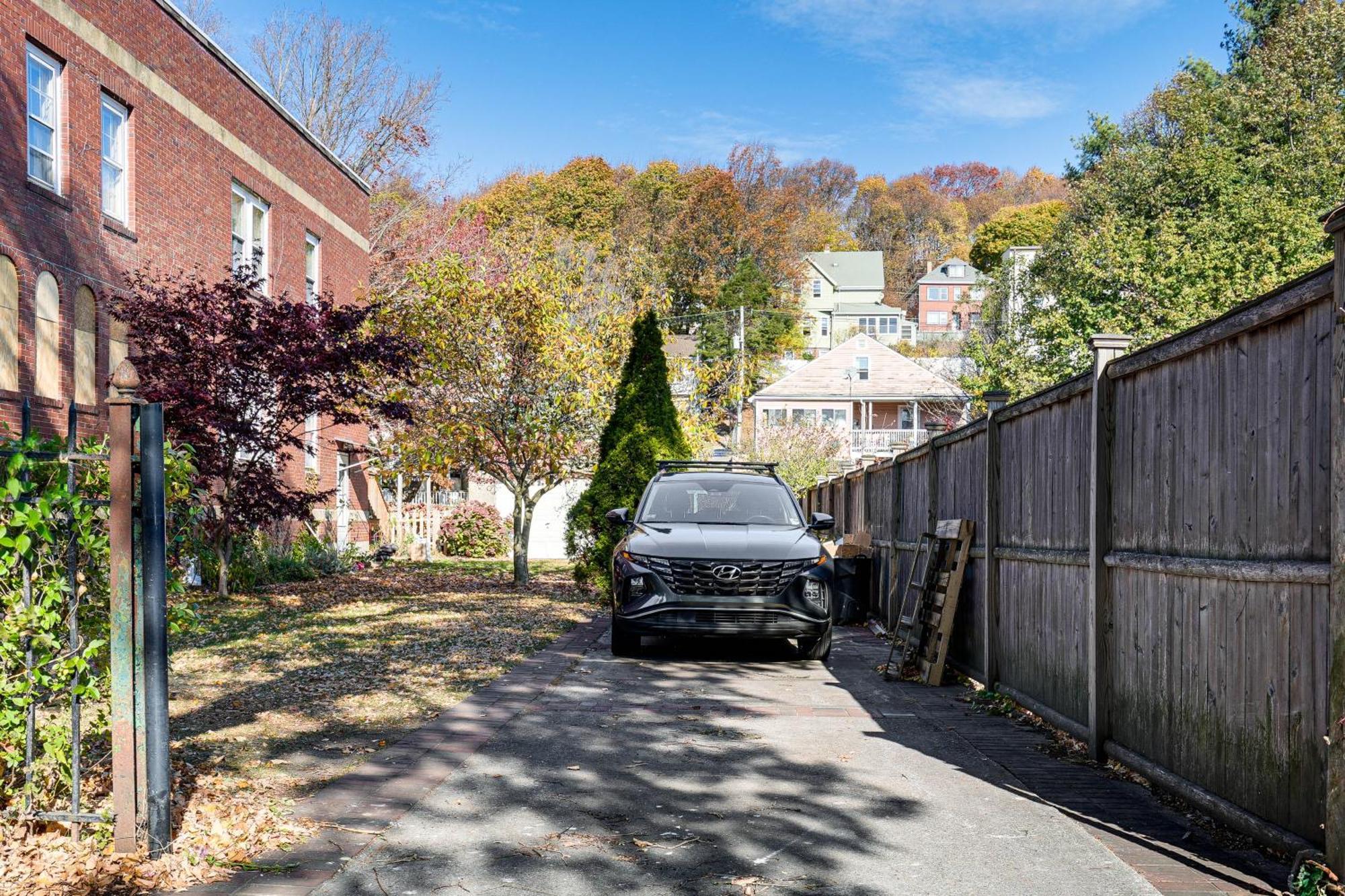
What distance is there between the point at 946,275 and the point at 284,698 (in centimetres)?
8821

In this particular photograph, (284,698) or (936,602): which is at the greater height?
(936,602)

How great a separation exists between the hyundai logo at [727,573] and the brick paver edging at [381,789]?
1.82 meters

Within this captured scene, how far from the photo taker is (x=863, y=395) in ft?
174

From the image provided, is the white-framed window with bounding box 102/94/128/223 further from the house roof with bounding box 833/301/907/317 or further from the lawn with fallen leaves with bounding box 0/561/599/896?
the house roof with bounding box 833/301/907/317

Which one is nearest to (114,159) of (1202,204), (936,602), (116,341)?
(116,341)

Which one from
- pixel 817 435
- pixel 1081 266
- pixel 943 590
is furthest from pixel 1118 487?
pixel 817 435

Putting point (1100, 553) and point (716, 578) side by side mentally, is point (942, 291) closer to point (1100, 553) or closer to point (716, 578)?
point (716, 578)

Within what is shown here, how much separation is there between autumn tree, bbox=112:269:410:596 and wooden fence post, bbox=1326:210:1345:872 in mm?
12551

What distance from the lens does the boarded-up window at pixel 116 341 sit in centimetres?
1525

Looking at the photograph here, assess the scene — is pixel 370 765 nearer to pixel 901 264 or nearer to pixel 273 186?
pixel 273 186

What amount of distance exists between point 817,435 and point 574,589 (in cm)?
2650

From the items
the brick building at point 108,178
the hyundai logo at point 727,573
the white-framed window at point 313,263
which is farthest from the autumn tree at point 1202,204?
the hyundai logo at point 727,573

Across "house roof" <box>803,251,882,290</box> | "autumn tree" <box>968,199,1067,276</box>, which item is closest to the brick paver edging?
"autumn tree" <box>968,199,1067,276</box>

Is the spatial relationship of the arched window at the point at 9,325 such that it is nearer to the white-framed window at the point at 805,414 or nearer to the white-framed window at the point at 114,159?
the white-framed window at the point at 114,159
